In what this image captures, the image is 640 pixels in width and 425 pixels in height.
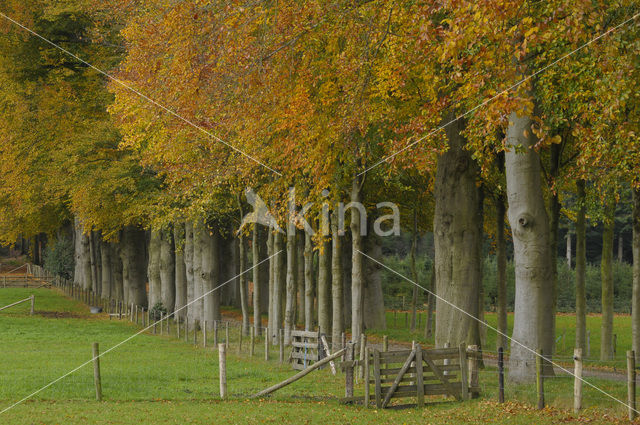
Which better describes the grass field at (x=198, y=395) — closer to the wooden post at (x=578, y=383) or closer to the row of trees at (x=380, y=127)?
the wooden post at (x=578, y=383)

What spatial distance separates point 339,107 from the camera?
21.3m

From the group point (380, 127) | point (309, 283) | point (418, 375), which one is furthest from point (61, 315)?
point (418, 375)

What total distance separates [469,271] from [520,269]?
344 cm

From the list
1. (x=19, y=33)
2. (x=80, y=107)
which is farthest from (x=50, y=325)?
(x=19, y=33)

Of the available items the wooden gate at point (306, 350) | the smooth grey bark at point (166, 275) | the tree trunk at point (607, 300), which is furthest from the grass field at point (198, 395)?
the smooth grey bark at point (166, 275)

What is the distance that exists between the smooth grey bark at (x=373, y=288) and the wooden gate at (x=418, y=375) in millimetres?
20175

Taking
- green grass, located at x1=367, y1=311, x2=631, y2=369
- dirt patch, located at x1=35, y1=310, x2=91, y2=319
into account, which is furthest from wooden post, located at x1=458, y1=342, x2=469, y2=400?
dirt patch, located at x1=35, y1=310, x2=91, y2=319

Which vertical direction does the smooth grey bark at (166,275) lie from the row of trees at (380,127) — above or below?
below

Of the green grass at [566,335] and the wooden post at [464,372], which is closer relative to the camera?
the wooden post at [464,372]

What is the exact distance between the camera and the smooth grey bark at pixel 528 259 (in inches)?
695

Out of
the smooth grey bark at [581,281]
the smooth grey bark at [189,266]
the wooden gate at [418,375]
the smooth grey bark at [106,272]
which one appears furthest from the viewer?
the smooth grey bark at [106,272]

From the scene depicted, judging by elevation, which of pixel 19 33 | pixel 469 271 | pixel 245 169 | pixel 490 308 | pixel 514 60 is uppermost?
pixel 19 33

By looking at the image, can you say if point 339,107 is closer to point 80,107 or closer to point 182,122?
point 182,122

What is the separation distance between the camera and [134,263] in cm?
4794
